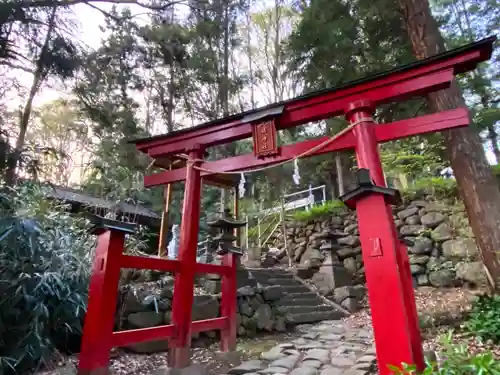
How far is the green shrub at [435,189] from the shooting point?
26.1 feet

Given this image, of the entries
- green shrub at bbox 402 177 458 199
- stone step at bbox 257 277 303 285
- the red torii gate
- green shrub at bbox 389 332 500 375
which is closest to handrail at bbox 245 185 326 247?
stone step at bbox 257 277 303 285

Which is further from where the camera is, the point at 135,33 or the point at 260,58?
the point at 260,58

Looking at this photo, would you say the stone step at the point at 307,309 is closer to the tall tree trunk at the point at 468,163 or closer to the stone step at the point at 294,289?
the stone step at the point at 294,289

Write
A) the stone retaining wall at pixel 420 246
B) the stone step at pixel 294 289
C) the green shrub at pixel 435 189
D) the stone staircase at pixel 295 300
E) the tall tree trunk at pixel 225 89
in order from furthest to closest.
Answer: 1. the tall tree trunk at pixel 225 89
2. the green shrub at pixel 435 189
3. the stone step at pixel 294 289
4. the stone retaining wall at pixel 420 246
5. the stone staircase at pixel 295 300

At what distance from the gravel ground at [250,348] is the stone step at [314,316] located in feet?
2.27

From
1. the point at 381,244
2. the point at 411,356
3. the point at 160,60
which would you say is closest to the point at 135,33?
the point at 160,60

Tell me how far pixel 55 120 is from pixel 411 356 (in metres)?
15.8

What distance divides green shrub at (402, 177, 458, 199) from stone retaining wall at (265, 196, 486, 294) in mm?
181

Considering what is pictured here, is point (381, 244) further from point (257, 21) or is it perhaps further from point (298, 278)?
point (257, 21)

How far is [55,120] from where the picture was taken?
14.1 meters

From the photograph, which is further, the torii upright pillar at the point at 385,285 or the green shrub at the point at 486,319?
the green shrub at the point at 486,319

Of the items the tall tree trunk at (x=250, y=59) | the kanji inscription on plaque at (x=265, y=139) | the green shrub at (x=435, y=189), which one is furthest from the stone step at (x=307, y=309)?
the tall tree trunk at (x=250, y=59)

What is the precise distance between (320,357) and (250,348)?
1.23 meters

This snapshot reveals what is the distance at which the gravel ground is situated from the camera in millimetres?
3557
